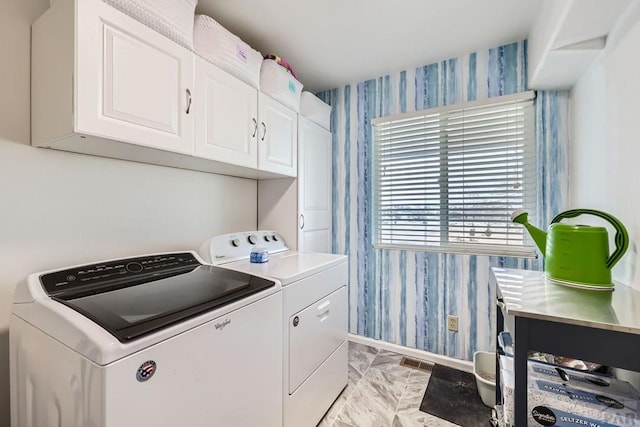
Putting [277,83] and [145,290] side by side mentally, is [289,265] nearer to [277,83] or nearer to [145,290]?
[145,290]

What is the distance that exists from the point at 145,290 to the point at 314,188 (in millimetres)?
1497

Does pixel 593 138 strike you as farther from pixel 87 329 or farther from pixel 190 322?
pixel 87 329

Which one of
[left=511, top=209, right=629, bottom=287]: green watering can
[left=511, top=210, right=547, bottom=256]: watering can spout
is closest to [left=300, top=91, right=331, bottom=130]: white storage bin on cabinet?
[left=511, top=210, right=547, bottom=256]: watering can spout

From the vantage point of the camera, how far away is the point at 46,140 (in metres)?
1.08

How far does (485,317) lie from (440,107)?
64.0 inches

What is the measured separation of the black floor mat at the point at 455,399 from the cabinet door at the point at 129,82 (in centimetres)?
206

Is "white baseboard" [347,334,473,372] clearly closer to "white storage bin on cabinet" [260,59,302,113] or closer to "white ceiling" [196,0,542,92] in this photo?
"white storage bin on cabinet" [260,59,302,113]

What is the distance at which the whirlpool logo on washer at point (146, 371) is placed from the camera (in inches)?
28.8

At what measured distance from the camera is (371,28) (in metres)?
1.77

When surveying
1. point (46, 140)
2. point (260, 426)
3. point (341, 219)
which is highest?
point (46, 140)

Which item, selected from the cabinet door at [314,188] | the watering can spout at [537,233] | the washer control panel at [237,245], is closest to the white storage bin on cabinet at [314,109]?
the cabinet door at [314,188]

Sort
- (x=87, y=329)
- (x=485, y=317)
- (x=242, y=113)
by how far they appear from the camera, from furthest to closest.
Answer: (x=485, y=317) < (x=242, y=113) < (x=87, y=329)

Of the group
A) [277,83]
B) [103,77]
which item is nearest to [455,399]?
[277,83]

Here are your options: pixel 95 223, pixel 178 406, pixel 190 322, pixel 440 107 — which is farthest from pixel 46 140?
pixel 440 107
